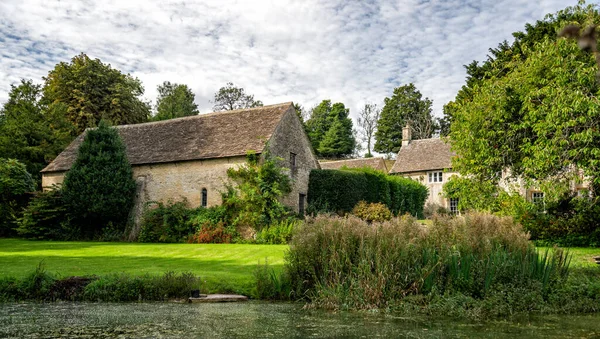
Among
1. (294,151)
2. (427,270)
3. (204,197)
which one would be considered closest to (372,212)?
(294,151)

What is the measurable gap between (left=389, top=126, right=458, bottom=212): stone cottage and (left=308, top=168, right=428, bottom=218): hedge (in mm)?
9178

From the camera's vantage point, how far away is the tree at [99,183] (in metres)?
23.9

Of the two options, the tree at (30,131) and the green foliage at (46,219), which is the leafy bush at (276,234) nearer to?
the green foliage at (46,219)

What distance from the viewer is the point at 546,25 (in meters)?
24.8

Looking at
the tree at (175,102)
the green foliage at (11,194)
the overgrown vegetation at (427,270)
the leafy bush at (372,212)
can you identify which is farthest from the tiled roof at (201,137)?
the tree at (175,102)

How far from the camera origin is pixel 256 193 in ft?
73.6

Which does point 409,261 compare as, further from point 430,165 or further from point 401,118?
point 401,118

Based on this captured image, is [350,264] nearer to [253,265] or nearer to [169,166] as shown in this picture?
[253,265]

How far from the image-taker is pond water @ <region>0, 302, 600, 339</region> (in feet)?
22.6

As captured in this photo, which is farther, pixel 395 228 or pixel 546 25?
pixel 546 25

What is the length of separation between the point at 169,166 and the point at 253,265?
13.4 meters

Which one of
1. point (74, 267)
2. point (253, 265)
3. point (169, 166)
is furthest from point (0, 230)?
point (253, 265)

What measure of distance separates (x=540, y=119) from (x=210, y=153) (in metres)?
14.9

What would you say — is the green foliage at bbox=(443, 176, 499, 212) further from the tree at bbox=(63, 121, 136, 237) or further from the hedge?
the tree at bbox=(63, 121, 136, 237)
